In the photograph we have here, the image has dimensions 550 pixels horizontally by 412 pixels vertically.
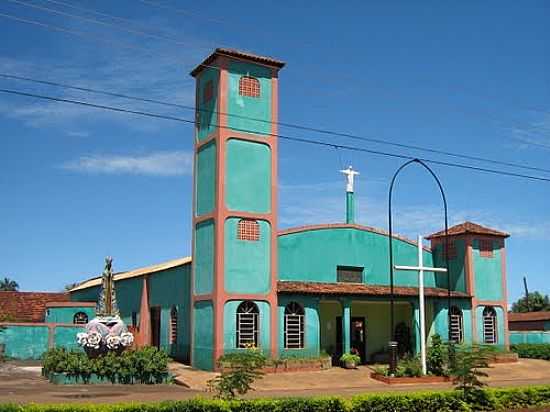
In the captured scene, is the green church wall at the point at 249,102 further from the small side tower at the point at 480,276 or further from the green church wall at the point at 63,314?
the green church wall at the point at 63,314

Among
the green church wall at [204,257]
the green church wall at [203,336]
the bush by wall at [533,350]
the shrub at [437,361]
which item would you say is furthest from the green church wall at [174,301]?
the bush by wall at [533,350]

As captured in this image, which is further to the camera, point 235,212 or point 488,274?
point 488,274

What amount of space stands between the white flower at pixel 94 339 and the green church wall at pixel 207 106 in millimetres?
10033

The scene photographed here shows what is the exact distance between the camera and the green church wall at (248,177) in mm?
29516

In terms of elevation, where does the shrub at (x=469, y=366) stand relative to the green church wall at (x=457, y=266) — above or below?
below

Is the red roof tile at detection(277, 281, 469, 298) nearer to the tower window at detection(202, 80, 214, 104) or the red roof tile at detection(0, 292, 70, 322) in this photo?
the tower window at detection(202, 80, 214, 104)

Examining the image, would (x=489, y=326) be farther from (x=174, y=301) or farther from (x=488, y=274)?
(x=174, y=301)

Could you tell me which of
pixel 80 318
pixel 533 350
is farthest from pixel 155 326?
pixel 533 350

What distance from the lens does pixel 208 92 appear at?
1232 inches

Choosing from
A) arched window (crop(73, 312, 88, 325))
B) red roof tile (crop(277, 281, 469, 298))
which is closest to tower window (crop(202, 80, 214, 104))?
red roof tile (crop(277, 281, 469, 298))

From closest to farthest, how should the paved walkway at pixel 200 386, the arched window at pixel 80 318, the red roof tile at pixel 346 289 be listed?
the paved walkway at pixel 200 386
the red roof tile at pixel 346 289
the arched window at pixel 80 318

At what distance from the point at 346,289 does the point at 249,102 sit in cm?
917

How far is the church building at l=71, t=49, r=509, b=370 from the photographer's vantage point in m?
29.1

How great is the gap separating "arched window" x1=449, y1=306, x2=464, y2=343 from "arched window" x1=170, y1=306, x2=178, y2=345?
43.5 ft
